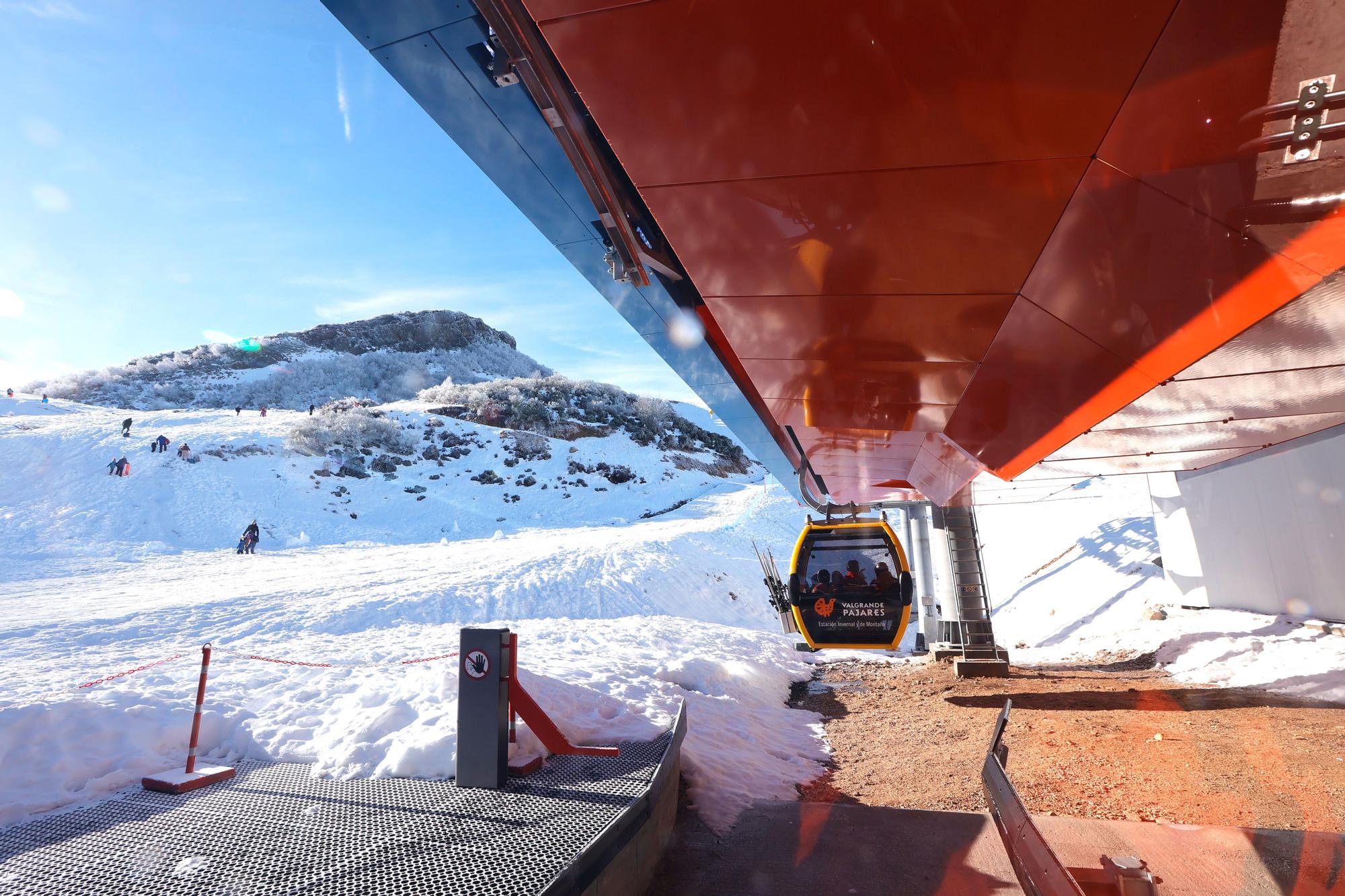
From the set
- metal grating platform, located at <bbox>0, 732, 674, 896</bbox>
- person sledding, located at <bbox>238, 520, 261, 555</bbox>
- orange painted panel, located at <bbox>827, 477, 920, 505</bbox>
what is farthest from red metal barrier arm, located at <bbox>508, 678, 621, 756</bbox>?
person sledding, located at <bbox>238, 520, 261, 555</bbox>

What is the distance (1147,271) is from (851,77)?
223 centimetres

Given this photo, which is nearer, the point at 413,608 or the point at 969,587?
the point at 969,587

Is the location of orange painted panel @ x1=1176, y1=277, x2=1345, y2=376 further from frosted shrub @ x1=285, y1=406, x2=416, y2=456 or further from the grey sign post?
frosted shrub @ x1=285, y1=406, x2=416, y2=456

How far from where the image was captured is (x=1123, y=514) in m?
23.2

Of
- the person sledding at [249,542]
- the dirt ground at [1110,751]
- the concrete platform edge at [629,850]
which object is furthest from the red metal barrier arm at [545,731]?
the person sledding at [249,542]

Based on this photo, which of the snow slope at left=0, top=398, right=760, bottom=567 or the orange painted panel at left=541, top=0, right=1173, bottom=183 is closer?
the orange painted panel at left=541, top=0, right=1173, bottom=183

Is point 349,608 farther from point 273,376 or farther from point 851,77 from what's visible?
point 273,376

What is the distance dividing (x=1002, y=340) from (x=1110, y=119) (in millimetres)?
2601

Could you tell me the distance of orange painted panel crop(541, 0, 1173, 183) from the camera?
2.02 meters

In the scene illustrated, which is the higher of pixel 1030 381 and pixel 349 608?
pixel 1030 381

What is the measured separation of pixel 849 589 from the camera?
9664 mm

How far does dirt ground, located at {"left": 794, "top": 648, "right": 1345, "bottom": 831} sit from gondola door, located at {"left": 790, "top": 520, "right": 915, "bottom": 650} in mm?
1491

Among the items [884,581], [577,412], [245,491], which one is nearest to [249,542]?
[245,491]

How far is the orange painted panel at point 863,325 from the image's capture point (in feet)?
14.3
